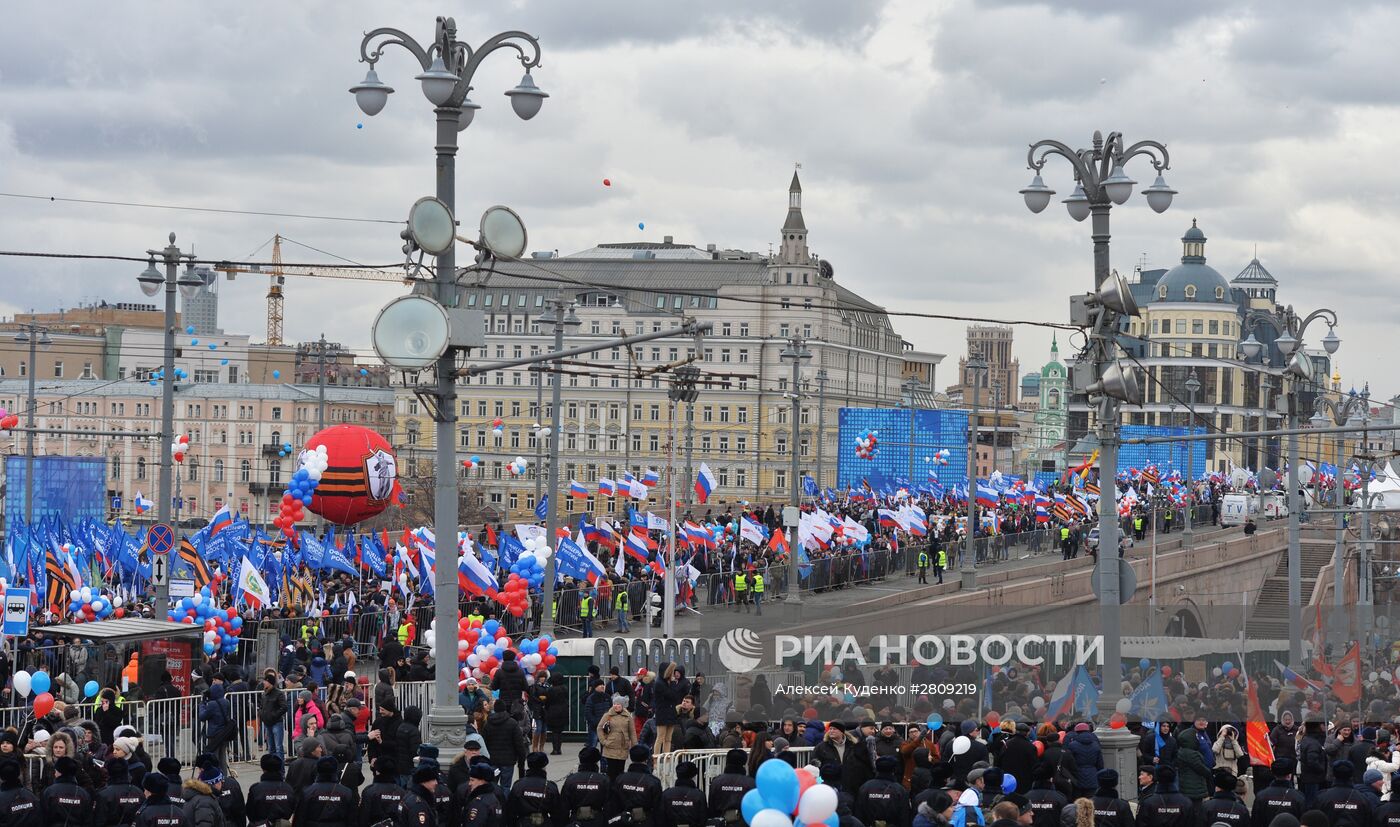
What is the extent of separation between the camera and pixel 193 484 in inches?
5246

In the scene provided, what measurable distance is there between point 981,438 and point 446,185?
157m

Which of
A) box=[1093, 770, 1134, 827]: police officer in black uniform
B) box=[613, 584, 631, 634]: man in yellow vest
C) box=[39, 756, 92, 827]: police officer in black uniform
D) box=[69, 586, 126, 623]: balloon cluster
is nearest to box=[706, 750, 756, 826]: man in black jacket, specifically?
box=[1093, 770, 1134, 827]: police officer in black uniform

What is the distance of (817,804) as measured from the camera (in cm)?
1404

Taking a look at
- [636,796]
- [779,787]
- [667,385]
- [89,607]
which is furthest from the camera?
[667,385]

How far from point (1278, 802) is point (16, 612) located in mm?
17361

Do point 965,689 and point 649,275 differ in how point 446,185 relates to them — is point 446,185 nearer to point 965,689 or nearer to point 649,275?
point 965,689

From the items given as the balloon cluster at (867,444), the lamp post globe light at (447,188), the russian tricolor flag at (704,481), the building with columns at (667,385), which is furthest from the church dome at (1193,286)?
the lamp post globe light at (447,188)

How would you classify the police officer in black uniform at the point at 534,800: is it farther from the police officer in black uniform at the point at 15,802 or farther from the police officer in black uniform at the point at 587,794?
the police officer in black uniform at the point at 15,802

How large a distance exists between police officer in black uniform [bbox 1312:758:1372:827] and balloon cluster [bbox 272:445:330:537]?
81.8 ft

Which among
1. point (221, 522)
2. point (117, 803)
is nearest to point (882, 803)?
point (117, 803)

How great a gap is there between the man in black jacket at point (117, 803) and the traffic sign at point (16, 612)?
485 inches

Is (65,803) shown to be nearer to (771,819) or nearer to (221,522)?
(771,819)

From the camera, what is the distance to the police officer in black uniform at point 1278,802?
16359 mm

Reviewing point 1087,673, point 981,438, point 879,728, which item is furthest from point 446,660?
point 981,438
